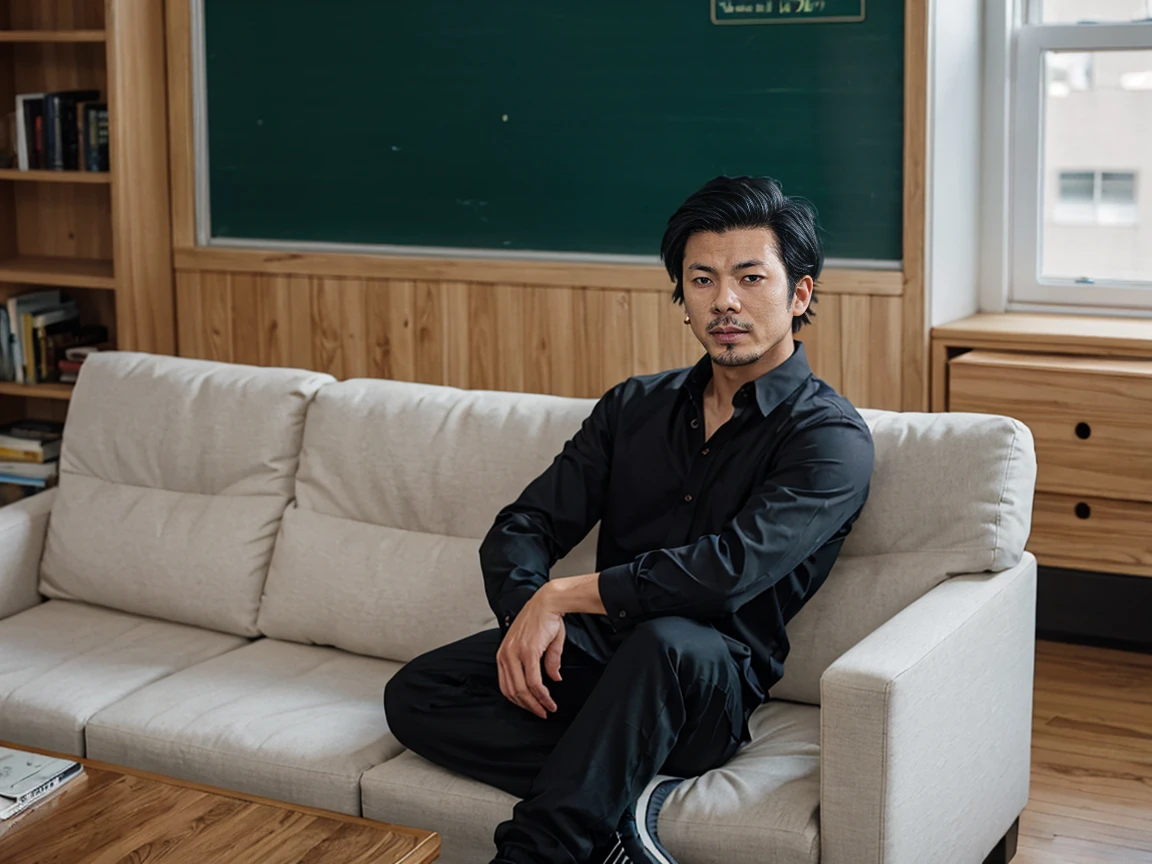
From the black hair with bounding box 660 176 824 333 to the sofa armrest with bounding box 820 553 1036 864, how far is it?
1.87ft

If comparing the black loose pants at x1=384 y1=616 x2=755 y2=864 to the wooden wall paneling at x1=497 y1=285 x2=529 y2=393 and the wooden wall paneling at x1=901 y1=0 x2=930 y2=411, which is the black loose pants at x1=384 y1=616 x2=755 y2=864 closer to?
the wooden wall paneling at x1=901 y1=0 x2=930 y2=411

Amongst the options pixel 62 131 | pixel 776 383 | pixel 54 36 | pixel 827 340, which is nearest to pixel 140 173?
pixel 62 131

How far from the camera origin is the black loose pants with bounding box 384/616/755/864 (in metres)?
1.98

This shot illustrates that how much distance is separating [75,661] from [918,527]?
154 cm

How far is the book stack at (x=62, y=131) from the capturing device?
158 inches

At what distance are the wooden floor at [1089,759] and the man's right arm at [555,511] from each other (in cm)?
97

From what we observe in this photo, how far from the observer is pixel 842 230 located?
335cm

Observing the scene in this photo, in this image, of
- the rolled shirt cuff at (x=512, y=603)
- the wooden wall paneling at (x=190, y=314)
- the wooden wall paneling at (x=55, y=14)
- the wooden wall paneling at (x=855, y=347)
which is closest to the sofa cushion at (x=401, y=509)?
the rolled shirt cuff at (x=512, y=603)

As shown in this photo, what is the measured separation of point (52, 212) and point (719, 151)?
6.99 ft

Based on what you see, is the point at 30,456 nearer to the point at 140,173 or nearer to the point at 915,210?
the point at 140,173

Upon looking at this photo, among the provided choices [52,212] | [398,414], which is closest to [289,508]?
[398,414]

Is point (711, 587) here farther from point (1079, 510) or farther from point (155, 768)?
point (1079, 510)

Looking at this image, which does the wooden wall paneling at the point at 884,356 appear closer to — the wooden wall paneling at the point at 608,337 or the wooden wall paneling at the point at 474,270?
the wooden wall paneling at the point at 474,270

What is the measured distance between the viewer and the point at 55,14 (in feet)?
14.0
